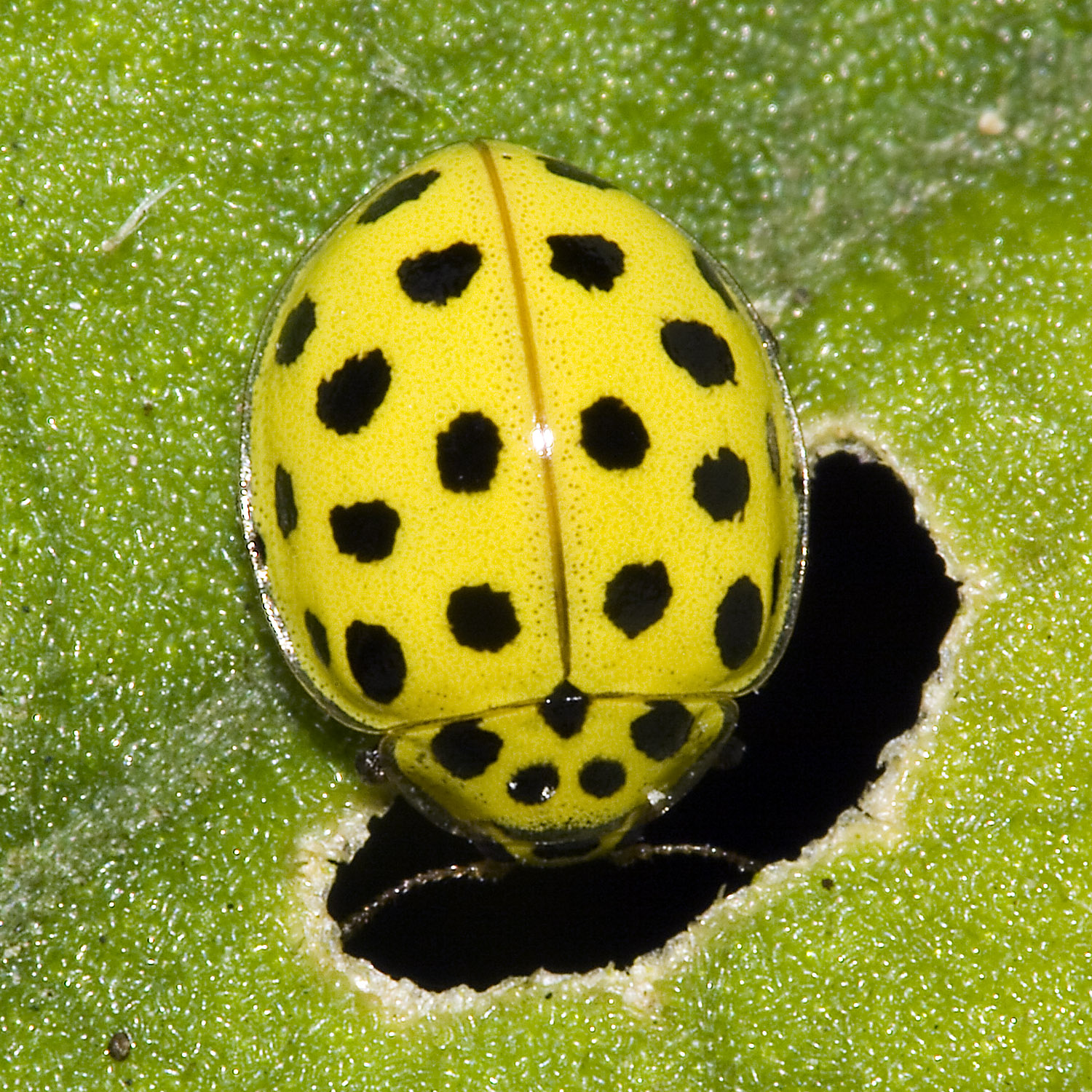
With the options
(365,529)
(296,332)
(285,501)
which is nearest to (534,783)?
(365,529)

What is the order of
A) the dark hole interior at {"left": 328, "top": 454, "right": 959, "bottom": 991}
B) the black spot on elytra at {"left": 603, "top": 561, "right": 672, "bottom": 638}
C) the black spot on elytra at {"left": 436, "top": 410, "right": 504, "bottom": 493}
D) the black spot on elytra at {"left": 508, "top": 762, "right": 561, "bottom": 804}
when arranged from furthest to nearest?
the dark hole interior at {"left": 328, "top": 454, "right": 959, "bottom": 991}, the black spot on elytra at {"left": 508, "top": 762, "right": 561, "bottom": 804}, the black spot on elytra at {"left": 603, "top": 561, "right": 672, "bottom": 638}, the black spot on elytra at {"left": 436, "top": 410, "right": 504, "bottom": 493}

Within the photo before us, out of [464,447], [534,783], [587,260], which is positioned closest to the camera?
[464,447]

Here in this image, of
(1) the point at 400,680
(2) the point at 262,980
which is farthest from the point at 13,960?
(1) the point at 400,680

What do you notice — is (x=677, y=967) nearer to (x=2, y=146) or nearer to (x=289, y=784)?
(x=289, y=784)

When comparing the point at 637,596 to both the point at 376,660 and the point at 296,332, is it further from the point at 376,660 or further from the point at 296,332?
the point at 296,332

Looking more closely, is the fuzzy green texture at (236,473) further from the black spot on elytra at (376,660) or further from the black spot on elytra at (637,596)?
the black spot on elytra at (637,596)

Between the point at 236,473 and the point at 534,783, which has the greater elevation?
the point at 236,473

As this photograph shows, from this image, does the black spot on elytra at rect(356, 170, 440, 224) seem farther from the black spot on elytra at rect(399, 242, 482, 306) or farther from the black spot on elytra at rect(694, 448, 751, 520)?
the black spot on elytra at rect(694, 448, 751, 520)

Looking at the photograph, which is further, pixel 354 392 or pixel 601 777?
pixel 601 777

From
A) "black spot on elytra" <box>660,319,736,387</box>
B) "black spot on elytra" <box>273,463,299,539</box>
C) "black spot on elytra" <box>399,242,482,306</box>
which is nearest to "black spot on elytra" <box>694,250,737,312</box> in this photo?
"black spot on elytra" <box>660,319,736,387</box>

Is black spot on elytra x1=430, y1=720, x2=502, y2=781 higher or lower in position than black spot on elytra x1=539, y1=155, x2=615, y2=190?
lower
